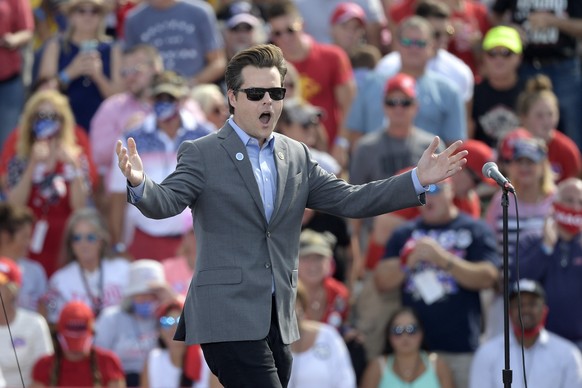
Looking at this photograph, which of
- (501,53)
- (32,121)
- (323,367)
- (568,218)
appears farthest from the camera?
(501,53)

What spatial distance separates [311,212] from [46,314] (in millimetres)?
2269

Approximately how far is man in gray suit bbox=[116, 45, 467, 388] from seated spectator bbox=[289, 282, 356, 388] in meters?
3.94

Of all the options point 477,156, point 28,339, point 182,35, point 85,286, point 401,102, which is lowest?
point 28,339

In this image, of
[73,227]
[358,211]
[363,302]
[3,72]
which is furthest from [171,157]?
[358,211]

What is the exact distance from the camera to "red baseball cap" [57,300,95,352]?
10625 mm

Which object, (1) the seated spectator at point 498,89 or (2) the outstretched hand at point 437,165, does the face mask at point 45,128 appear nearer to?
(1) the seated spectator at point 498,89

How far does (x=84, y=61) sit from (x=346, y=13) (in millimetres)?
2625

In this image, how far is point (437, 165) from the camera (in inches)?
253

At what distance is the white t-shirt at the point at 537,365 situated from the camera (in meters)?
10.3

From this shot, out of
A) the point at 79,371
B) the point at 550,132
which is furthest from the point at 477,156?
the point at 79,371

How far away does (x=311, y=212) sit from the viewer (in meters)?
11.8

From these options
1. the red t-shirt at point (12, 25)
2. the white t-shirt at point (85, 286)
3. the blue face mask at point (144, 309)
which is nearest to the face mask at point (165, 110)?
the white t-shirt at point (85, 286)

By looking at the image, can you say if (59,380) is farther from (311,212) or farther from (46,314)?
(311,212)

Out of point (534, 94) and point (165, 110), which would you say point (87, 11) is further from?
point (534, 94)
